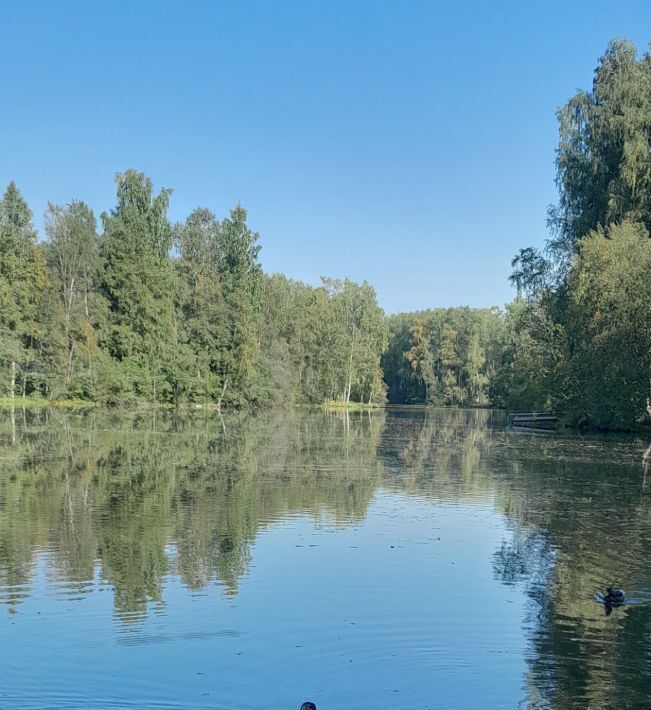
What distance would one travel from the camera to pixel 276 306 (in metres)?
83.7

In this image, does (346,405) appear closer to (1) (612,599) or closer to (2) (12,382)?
(2) (12,382)

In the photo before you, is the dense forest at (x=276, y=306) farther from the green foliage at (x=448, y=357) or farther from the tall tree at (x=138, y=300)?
the green foliage at (x=448, y=357)

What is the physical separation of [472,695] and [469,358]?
11017 centimetres

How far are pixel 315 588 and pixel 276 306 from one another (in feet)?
241

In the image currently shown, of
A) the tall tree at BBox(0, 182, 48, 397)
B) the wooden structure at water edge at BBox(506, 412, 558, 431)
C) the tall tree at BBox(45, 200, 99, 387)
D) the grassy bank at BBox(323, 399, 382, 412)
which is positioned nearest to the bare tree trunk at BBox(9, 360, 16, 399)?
the tall tree at BBox(0, 182, 48, 397)

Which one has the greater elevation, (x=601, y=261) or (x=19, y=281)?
(x=19, y=281)

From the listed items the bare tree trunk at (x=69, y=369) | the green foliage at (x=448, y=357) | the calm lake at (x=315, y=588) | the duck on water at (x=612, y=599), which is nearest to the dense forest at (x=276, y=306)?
the bare tree trunk at (x=69, y=369)

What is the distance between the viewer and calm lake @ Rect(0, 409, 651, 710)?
748 centimetres

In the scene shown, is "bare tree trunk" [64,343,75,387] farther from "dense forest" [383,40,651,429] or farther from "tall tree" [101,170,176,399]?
"dense forest" [383,40,651,429]

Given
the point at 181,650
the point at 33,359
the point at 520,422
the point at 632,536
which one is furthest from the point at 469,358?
the point at 181,650

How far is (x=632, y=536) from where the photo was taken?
1502 cm

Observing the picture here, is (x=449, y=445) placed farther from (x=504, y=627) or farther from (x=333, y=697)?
(x=333, y=697)

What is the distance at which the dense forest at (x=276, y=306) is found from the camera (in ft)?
134

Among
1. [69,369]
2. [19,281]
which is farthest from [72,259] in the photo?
[69,369]
